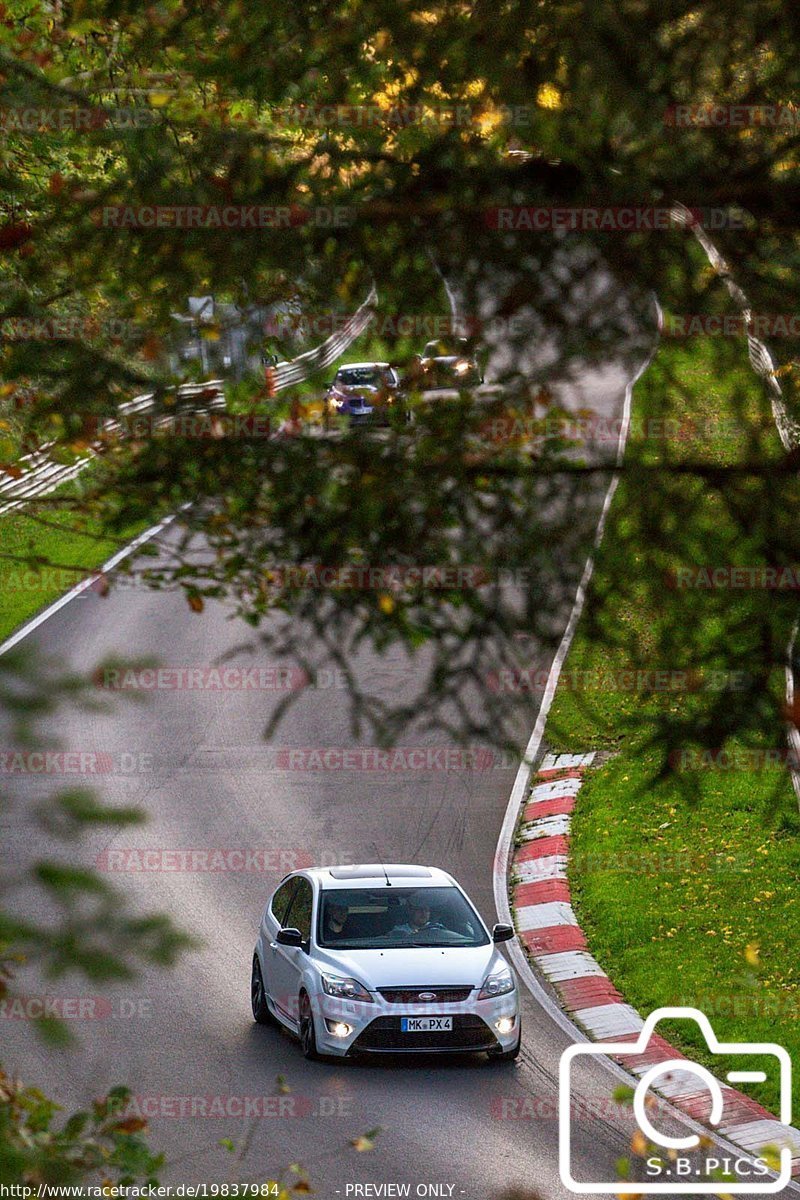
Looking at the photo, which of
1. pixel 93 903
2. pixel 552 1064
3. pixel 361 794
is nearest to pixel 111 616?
pixel 361 794

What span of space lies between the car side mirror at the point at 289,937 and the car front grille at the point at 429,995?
3.51ft

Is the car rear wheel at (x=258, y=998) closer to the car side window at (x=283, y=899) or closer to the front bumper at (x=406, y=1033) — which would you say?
the car side window at (x=283, y=899)

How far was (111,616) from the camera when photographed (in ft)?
88.9

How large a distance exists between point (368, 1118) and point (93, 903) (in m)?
9.85

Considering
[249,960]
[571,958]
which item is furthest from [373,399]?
[571,958]

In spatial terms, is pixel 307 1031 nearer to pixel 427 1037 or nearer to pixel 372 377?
pixel 427 1037

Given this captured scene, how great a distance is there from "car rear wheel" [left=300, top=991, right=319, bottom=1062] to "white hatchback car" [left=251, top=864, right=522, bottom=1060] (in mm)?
13

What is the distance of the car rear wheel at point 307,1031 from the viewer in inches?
531

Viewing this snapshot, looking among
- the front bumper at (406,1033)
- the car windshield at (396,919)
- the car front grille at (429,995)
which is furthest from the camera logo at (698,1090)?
the car windshield at (396,919)

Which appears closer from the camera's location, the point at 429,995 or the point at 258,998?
the point at 429,995

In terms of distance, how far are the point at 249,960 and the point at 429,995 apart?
10.5ft

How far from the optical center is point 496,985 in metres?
13.6

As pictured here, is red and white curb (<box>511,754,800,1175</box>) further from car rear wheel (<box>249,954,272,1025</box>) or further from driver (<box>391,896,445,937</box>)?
car rear wheel (<box>249,954,272,1025</box>)

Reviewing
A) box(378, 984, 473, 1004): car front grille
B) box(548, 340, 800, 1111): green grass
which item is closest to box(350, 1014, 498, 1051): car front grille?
box(378, 984, 473, 1004): car front grille
